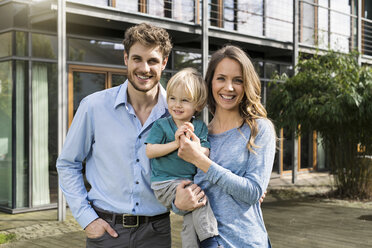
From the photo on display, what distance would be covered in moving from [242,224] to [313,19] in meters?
12.4

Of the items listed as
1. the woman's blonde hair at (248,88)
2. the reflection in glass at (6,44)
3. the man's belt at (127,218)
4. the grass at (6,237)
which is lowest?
the grass at (6,237)

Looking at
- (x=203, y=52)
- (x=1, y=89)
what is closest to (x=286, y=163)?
(x=203, y=52)

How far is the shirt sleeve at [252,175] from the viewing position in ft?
6.91

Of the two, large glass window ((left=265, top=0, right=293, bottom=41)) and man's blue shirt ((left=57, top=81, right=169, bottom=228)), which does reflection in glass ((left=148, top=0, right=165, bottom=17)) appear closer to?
large glass window ((left=265, top=0, right=293, bottom=41))

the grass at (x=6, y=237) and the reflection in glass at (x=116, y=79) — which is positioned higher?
the reflection in glass at (x=116, y=79)

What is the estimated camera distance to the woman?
2146 millimetres

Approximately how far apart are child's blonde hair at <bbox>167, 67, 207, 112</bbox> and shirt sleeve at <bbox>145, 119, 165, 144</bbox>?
0.61 ft

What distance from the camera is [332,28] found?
1427cm

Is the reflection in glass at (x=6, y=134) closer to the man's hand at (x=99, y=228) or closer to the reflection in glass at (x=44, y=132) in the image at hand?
the reflection in glass at (x=44, y=132)

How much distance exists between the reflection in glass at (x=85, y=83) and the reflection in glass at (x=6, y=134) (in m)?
1.14

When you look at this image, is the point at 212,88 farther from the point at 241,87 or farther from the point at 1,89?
the point at 1,89

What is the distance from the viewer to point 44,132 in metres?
8.24

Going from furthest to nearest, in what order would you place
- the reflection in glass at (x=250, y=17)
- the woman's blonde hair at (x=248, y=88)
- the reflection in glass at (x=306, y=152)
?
the reflection in glass at (x=306, y=152) → the reflection in glass at (x=250, y=17) → the woman's blonde hair at (x=248, y=88)

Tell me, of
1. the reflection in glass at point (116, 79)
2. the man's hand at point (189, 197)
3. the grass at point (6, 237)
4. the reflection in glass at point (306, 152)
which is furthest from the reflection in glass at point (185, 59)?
the man's hand at point (189, 197)
